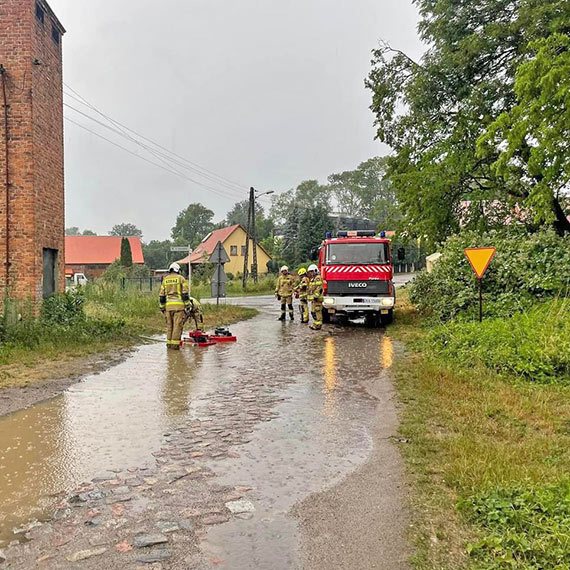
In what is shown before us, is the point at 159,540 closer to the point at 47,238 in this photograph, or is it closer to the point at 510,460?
the point at 510,460

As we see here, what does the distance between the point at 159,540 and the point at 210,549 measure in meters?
0.35

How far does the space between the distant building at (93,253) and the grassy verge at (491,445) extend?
54283mm

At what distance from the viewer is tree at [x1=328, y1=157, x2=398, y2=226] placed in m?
96.2

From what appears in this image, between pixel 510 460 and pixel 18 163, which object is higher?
pixel 18 163

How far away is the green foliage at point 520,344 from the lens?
769 centimetres

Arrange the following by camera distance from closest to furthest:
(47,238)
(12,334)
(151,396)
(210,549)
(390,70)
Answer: (210,549)
(151,396)
(12,334)
(47,238)
(390,70)

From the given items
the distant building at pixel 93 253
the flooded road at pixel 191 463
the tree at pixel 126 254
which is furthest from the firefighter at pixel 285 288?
→ the distant building at pixel 93 253

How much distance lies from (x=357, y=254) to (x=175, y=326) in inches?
261

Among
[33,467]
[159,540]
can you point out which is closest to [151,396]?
[33,467]

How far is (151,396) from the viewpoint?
23.8 ft

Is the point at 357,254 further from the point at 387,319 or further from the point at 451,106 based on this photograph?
the point at 451,106

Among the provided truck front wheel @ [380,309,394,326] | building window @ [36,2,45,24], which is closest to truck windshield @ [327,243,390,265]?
truck front wheel @ [380,309,394,326]

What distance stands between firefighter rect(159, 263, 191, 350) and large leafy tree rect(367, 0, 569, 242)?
9697 mm

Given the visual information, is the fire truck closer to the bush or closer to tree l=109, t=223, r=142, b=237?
the bush
